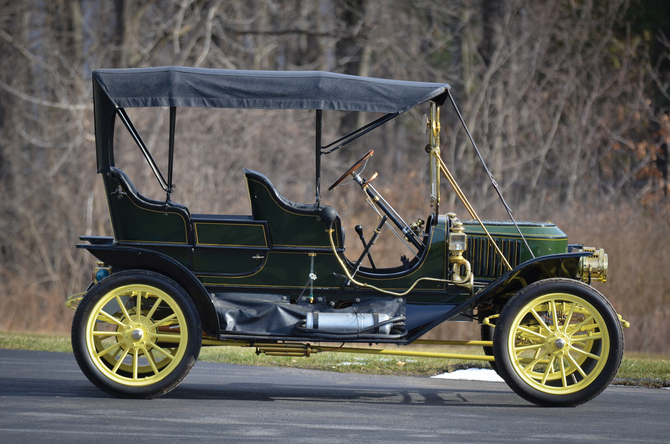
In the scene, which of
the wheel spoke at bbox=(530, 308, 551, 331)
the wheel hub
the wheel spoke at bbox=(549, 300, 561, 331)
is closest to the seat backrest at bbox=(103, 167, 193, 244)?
the wheel hub

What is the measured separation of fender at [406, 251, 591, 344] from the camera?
631 centimetres

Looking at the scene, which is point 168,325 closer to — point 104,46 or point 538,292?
point 538,292

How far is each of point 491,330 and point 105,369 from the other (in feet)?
10.5

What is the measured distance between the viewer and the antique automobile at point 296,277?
20.4 feet

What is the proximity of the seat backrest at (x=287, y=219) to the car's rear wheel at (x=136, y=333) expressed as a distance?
2.69 ft

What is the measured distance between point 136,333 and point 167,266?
1.76 ft

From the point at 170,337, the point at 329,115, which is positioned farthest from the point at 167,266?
the point at 329,115

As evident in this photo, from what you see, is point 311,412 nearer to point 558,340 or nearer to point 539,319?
point 539,319

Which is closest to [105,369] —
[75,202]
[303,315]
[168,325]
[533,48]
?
[168,325]

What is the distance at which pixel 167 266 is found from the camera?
6.36 meters

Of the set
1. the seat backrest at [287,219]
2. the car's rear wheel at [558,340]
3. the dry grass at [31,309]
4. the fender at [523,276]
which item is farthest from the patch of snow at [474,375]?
the dry grass at [31,309]

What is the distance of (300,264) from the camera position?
6430mm

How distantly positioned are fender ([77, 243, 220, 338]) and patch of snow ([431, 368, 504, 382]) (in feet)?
8.80

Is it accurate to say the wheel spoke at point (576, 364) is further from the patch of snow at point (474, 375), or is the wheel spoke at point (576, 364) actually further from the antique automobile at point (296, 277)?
the patch of snow at point (474, 375)
